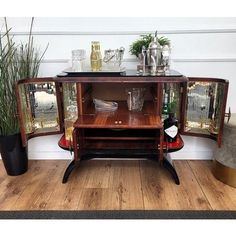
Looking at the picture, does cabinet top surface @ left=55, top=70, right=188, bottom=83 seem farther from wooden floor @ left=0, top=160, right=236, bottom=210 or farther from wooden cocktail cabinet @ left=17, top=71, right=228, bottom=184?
wooden floor @ left=0, top=160, right=236, bottom=210

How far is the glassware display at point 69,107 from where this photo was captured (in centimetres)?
159

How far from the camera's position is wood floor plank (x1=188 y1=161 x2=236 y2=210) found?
4.82 ft

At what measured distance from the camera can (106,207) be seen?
56.9 inches

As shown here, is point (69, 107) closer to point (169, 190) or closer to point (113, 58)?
point (113, 58)

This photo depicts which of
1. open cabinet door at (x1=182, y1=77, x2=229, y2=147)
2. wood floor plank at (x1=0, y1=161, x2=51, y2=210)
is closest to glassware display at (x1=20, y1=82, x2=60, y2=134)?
wood floor plank at (x1=0, y1=161, x2=51, y2=210)

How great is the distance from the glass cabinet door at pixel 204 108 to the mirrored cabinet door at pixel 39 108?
2.96 ft

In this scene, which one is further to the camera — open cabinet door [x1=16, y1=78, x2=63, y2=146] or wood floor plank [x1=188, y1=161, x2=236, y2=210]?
open cabinet door [x1=16, y1=78, x2=63, y2=146]

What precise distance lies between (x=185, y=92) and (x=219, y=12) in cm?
66

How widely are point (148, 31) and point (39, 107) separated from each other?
0.96 meters

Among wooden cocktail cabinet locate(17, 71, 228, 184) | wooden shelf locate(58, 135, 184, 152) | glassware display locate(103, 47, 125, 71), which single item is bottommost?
wooden shelf locate(58, 135, 184, 152)

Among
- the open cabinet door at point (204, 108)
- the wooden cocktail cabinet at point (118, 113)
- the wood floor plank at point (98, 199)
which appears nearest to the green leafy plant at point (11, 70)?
the wooden cocktail cabinet at point (118, 113)

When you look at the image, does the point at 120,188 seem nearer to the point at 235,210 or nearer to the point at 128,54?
the point at 235,210

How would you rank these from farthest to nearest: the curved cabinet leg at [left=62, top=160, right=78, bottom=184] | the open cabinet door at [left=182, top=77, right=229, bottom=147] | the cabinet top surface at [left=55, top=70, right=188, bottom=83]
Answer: the curved cabinet leg at [left=62, top=160, right=78, bottom=184], the open cabinet door at [left=182, top=77, right=229, bottom=147], the cabinet top surface at [left=55, top=70, right=188, bottom=83]

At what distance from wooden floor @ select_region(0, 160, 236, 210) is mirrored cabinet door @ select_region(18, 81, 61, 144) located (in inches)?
14.2
